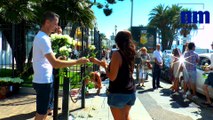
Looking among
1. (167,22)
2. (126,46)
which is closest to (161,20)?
(167,22)

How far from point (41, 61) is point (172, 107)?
247 inches

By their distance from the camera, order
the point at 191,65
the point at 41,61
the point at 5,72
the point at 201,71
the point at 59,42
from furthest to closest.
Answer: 1. the point at 5,72
2. the point at 191,65
3. the point at 201,71
4. the point at 59,42
5. the point at 41,61

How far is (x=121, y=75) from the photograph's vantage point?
4.96 metres

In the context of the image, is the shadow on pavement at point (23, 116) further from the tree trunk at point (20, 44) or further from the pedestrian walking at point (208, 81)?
the tree trunk at point (20, 44)

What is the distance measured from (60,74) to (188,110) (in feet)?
16.9

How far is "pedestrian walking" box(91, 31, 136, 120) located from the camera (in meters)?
4.92

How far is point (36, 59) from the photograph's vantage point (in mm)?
4867

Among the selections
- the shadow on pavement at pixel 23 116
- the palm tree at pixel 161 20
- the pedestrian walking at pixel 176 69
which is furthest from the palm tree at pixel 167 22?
the shadow on pavement at pixel 23 116

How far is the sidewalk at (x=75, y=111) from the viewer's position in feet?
26.9

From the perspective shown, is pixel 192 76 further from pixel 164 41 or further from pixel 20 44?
pixel 164 41

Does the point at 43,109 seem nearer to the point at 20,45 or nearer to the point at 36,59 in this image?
the point at 36,59

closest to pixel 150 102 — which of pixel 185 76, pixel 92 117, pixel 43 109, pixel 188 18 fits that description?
pixel 185 76

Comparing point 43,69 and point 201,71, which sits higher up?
point 43,69

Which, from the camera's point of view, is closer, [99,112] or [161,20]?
[99,112]
